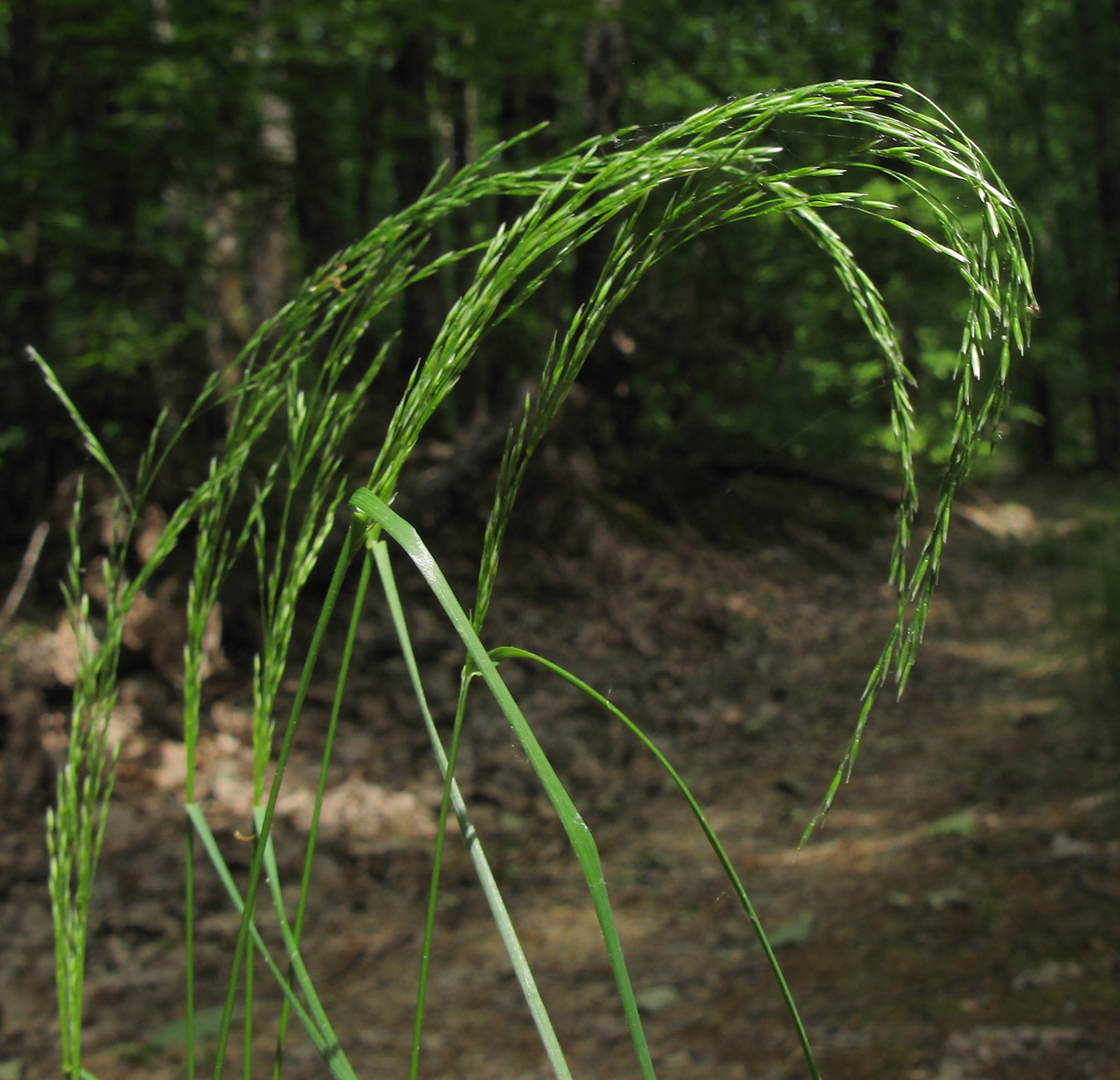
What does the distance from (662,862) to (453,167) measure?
8.63 ft

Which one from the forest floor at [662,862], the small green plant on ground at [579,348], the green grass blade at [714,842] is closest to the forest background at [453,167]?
the small green plant on ground at [579,348]

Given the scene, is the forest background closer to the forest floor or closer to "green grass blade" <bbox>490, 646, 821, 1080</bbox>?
"green grass blade" <bbox>490, 646, 821, 1080</bbox>

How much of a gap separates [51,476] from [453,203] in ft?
15.0

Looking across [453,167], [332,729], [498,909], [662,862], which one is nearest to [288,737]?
[332,729]

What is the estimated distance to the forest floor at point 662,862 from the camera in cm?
226

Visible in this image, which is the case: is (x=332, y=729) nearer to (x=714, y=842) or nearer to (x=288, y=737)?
(x=288, y=737)

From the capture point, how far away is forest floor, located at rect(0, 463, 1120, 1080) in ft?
7.42

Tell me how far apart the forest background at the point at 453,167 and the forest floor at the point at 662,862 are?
4.66 feet

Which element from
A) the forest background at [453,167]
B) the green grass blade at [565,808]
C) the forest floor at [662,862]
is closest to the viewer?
the green grass blade at [565,808]

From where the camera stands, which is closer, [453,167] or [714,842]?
[714,842]

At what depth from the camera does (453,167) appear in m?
3.21

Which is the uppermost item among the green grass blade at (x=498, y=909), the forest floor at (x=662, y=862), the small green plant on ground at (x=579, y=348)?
the small green plant on ground at (x=579, y=348)

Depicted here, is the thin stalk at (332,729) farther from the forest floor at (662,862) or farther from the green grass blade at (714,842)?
the forest floor at (662,862)

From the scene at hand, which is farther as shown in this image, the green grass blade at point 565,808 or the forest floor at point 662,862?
the forest floor at point 662,862
